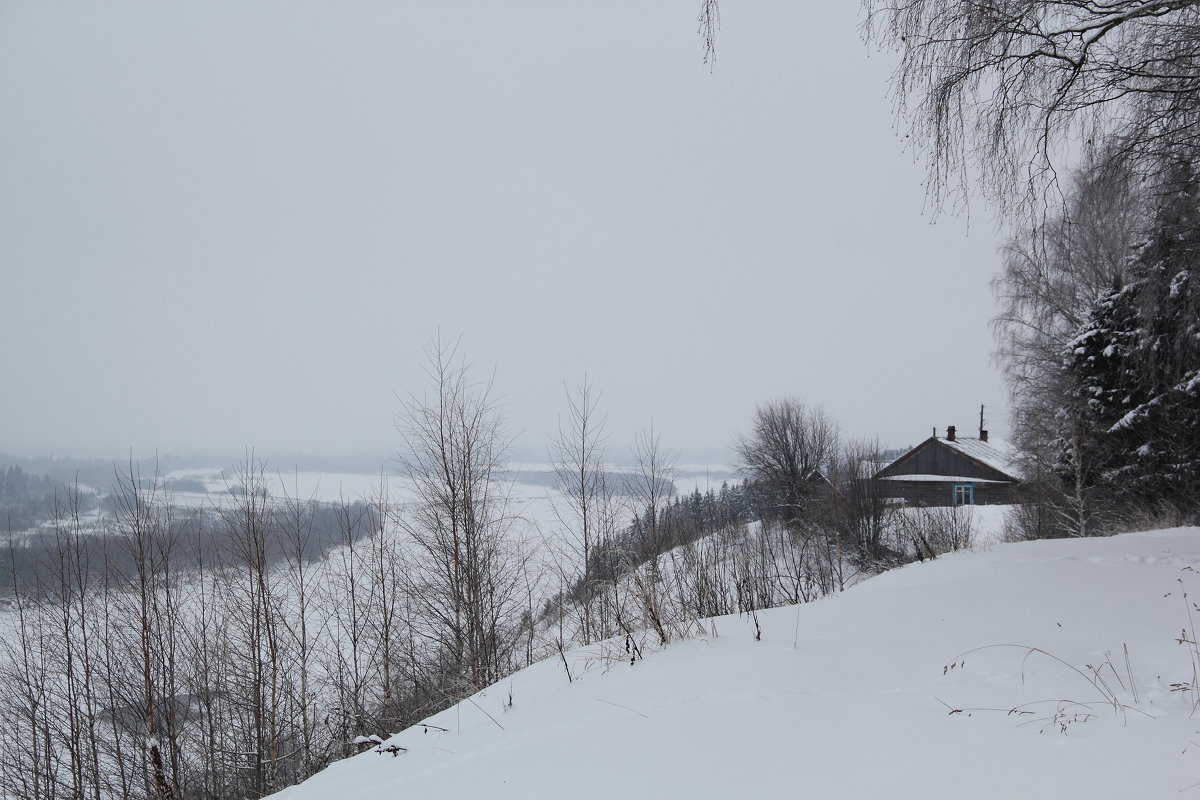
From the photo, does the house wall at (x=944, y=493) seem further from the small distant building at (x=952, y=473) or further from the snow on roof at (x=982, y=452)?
the snow on roof at (x=982, y=452)

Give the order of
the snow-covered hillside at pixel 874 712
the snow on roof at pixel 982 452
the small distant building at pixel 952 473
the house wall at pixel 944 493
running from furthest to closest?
1. the snow on roof at pixel 982 452
2. the small distant building at pixel 952 473
3. the house wall at pixel 944 493
4. the snow-covered hillside at pixel 874 712

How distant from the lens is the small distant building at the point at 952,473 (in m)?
33.2

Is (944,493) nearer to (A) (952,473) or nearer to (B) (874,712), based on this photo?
(A) (952,473)

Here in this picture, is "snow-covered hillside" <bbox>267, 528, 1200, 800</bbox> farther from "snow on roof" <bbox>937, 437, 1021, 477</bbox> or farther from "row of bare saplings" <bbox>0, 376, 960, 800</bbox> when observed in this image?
"snow on roof" <bbox>937, 437, 1021, 477</bbox>

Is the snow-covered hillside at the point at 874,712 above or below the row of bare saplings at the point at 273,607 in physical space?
above

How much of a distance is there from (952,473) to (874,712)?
37.5 m

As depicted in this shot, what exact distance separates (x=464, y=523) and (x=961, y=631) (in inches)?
462

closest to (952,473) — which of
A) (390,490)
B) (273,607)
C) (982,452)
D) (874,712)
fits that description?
(982,452)

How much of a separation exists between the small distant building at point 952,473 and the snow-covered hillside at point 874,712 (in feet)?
102

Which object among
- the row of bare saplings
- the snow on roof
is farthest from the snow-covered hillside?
the snow on roof

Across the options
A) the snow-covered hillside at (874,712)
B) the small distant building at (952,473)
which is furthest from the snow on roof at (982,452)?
the snow-covered hillside at (874,712)

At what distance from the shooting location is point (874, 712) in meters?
2.55

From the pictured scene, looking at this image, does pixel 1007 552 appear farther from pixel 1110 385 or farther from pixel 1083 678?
pixel 1110 385

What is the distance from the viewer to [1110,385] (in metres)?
14.6
